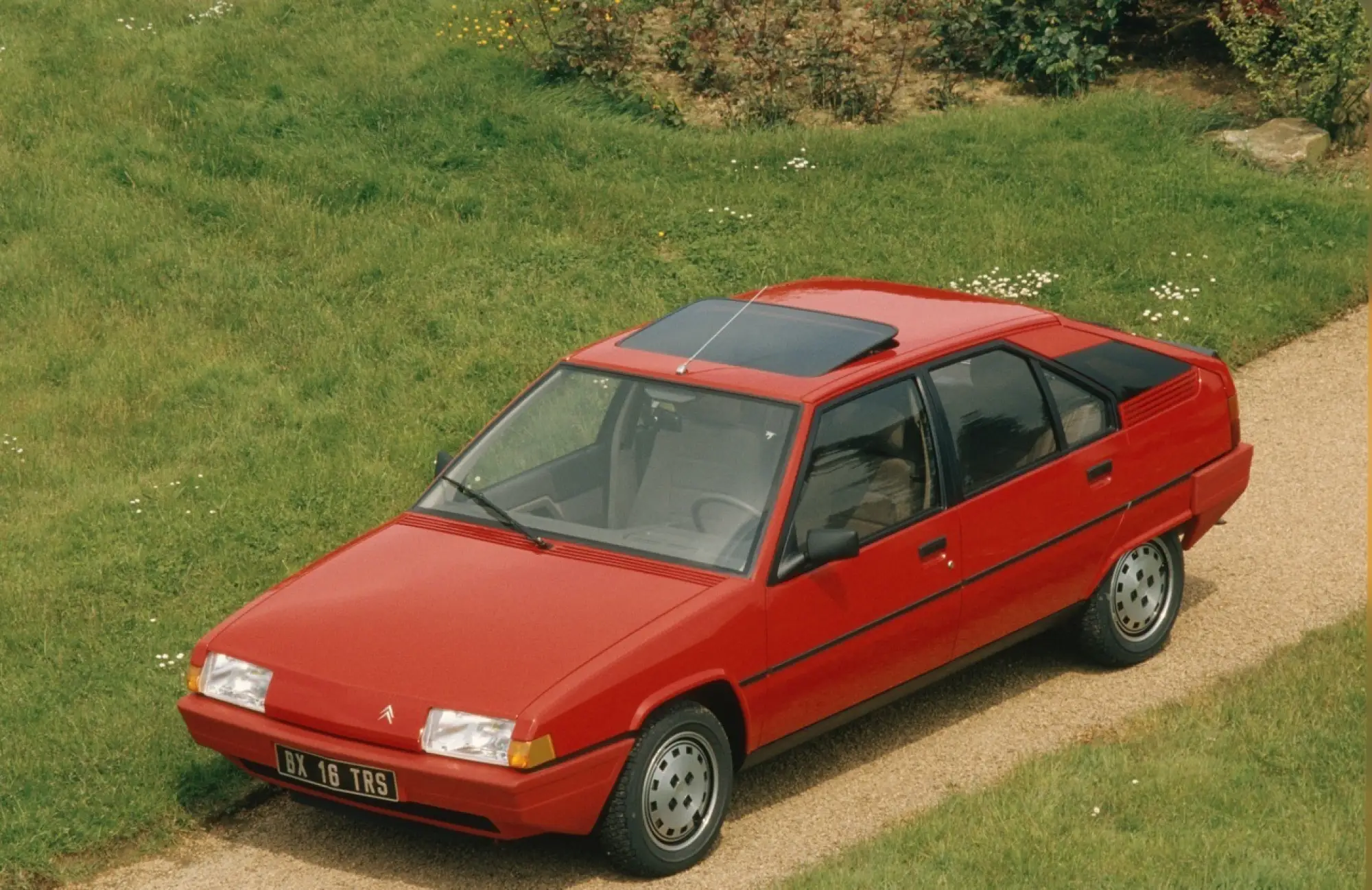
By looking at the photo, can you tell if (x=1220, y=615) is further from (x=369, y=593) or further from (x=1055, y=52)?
(x=1055, y=52)

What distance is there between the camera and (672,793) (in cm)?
652

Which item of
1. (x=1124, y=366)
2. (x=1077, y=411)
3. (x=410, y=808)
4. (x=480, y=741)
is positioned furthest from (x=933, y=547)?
(x=410, y=808)

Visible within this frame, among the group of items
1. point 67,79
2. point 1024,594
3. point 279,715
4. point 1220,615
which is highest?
point 67,79

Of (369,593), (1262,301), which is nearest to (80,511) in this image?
(369,593)

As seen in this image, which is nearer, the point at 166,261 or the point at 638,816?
the point at 638,816

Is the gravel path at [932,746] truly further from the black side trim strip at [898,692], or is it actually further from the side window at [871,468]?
the side window at [871,468]

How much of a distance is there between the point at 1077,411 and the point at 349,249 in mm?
6508

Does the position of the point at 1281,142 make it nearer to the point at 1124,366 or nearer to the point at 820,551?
the point at 1124,366

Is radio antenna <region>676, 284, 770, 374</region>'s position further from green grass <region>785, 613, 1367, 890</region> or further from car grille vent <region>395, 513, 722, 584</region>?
green grass <region>785, 613, 1367, 890</region>

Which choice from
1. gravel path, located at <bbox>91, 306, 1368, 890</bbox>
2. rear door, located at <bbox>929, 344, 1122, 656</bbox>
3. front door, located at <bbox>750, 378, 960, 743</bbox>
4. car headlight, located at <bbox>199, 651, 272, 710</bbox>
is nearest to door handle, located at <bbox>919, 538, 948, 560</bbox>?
front door, located at <bbox>750, 378, 960, 743</bbox>

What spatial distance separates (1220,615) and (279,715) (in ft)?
15.4

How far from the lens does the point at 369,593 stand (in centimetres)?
691

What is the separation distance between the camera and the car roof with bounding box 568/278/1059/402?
7297 mm

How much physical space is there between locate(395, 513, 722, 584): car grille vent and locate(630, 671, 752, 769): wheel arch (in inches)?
14.4
